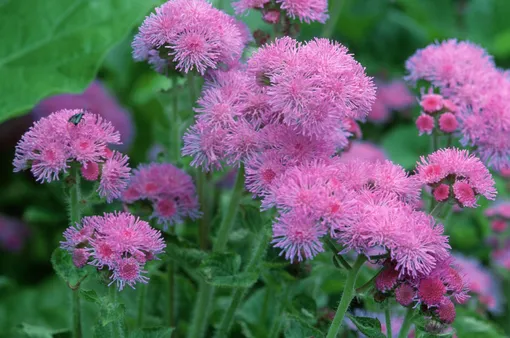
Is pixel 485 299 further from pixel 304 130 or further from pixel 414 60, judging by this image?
pixel 304 130

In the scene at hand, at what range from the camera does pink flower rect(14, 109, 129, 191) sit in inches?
50.0

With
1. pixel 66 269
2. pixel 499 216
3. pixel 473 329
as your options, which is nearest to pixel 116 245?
pixel 66 269

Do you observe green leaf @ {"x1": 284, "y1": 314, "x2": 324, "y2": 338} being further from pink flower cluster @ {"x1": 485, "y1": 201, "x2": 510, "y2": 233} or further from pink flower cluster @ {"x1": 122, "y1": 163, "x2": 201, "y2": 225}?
pink flower cluster @ {"x1": 485, "y1": 201, "x2": 510, "y2": 233}

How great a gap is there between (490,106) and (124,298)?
38.7 inches

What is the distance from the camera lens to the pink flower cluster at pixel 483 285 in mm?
2086

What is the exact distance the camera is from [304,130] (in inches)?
48.9

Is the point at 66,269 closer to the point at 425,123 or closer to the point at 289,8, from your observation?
the point at 289,8

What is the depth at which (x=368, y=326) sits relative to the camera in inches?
50.1

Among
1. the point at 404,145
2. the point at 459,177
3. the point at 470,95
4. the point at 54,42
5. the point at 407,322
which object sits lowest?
the point at 407,322

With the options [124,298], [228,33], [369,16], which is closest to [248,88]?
[228,33]

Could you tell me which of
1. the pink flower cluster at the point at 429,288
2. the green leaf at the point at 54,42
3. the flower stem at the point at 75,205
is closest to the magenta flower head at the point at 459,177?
the pink flower cluster at the point at 429,288

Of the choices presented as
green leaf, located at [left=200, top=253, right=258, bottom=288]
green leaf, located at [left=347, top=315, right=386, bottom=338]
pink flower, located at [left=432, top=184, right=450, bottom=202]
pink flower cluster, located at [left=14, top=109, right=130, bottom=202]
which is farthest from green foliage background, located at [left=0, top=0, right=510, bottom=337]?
pink flower, located at [left=432, top=184, right=450, bottom=202]

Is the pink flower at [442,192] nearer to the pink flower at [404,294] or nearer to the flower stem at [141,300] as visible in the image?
the pink flower at [404,294]

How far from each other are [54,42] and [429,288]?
57.0 inches
